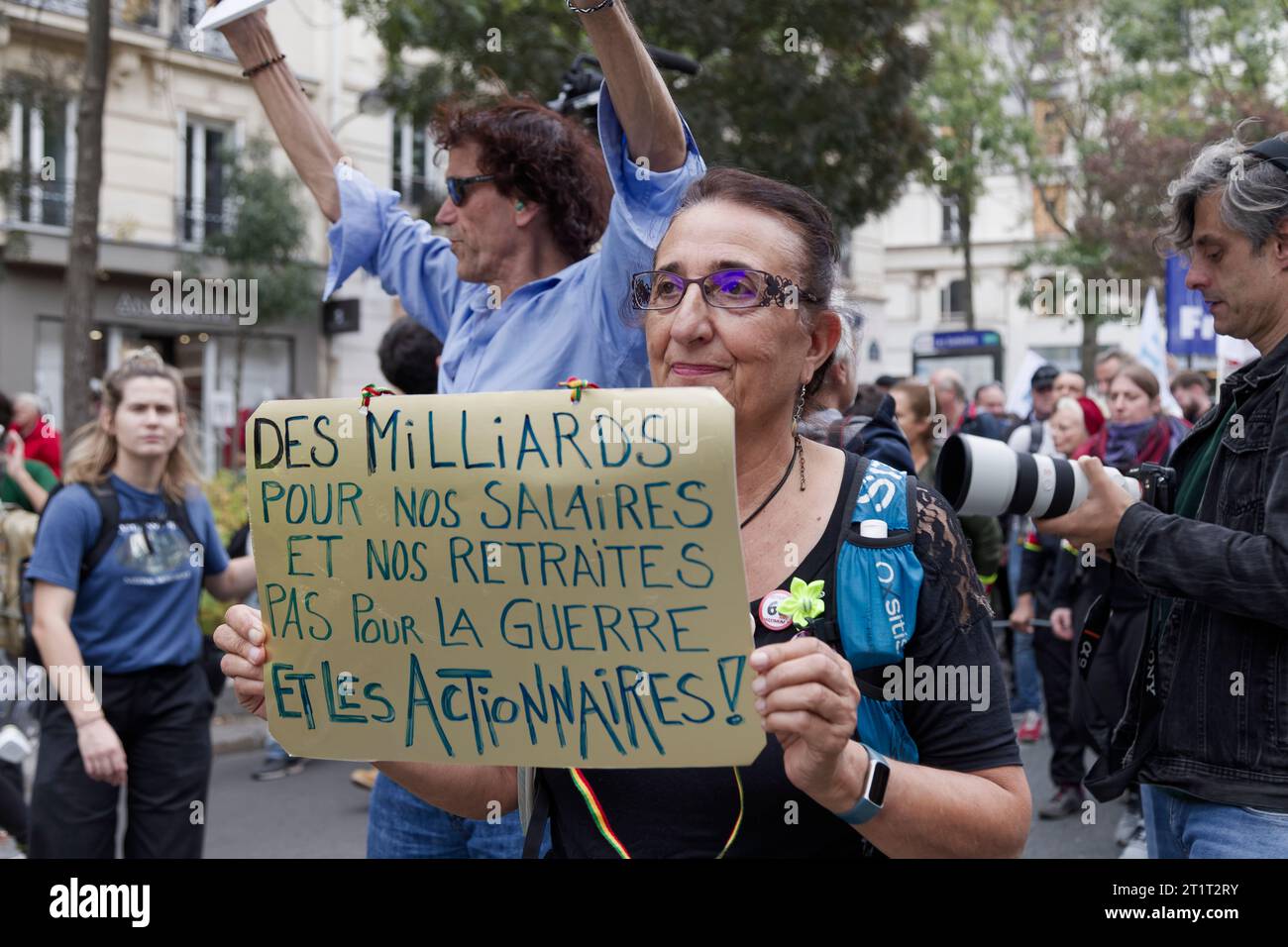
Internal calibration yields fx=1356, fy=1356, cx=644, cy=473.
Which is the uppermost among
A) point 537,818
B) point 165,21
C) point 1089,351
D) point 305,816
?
point 165,21

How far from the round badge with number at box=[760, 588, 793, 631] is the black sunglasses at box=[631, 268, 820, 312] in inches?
15.4

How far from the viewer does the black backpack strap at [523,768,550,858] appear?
1872 mm

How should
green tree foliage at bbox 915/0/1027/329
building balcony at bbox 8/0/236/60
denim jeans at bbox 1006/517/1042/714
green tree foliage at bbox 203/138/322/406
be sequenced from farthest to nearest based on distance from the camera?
green tree foliage at bbox 915/0/1027/329 < green tree foliage at bbox 203/138/322/406 < building balcony at bbox 8/0/236/60 < denim jeans at bbox 1006/517/1042/714

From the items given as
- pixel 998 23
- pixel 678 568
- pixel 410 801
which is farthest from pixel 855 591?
pixel 998 23

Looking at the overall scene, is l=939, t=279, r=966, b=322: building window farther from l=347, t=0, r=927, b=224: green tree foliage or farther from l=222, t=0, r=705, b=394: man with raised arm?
l=222, t=0, r=705, b=394: man with raised arm

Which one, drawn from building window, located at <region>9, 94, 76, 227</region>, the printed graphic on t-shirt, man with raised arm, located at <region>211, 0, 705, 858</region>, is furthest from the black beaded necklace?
building window, located at <region>9, 94, 76, 227</region>

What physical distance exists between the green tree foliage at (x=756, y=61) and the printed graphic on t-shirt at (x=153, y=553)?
23.5 ft

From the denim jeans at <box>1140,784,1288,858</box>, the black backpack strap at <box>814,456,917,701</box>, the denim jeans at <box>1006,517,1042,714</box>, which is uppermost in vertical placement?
the black backpack strap at <box>814,456,917,701</box>

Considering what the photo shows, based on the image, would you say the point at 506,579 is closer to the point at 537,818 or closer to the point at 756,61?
the point at 537,818

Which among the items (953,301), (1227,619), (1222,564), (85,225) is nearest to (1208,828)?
(1227,619)

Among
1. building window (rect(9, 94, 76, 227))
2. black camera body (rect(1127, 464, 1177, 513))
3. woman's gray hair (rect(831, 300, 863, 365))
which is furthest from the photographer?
building window (rect(9, 94, 76, 227))

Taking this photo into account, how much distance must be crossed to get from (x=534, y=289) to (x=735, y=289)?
0.96 m

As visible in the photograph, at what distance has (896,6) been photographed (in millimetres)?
12195

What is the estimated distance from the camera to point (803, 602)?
5.59 ft
